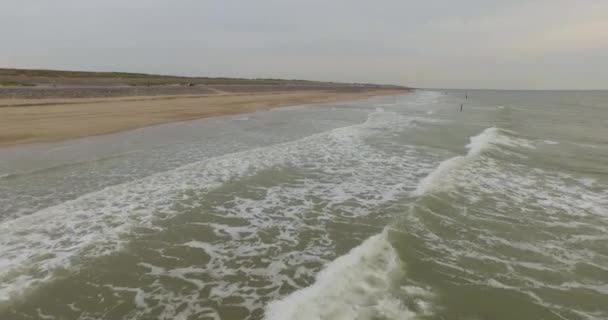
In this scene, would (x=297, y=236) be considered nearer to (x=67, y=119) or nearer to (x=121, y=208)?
(x=121, y=208)

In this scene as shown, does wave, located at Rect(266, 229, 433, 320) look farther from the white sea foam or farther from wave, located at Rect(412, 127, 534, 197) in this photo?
wave, located at Rect(412, 127, 534, 197)

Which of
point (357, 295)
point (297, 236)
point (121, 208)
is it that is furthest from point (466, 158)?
point (121, 208)

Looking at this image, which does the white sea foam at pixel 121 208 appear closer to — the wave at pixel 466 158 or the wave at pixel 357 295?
the wave at pixel 466 158

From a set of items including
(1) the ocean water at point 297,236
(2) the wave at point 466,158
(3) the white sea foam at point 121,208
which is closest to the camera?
(1) the ocean water at point 297,236

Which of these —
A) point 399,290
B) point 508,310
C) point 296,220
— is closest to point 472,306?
point 508,310

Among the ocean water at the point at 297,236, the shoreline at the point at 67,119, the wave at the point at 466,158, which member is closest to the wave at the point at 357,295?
the ocean water at the point at 297,236

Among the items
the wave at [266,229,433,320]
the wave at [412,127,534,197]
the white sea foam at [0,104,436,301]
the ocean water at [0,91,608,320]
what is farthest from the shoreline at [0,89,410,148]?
the wave at [412,127,534,197]

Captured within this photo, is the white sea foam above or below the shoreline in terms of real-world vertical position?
below
